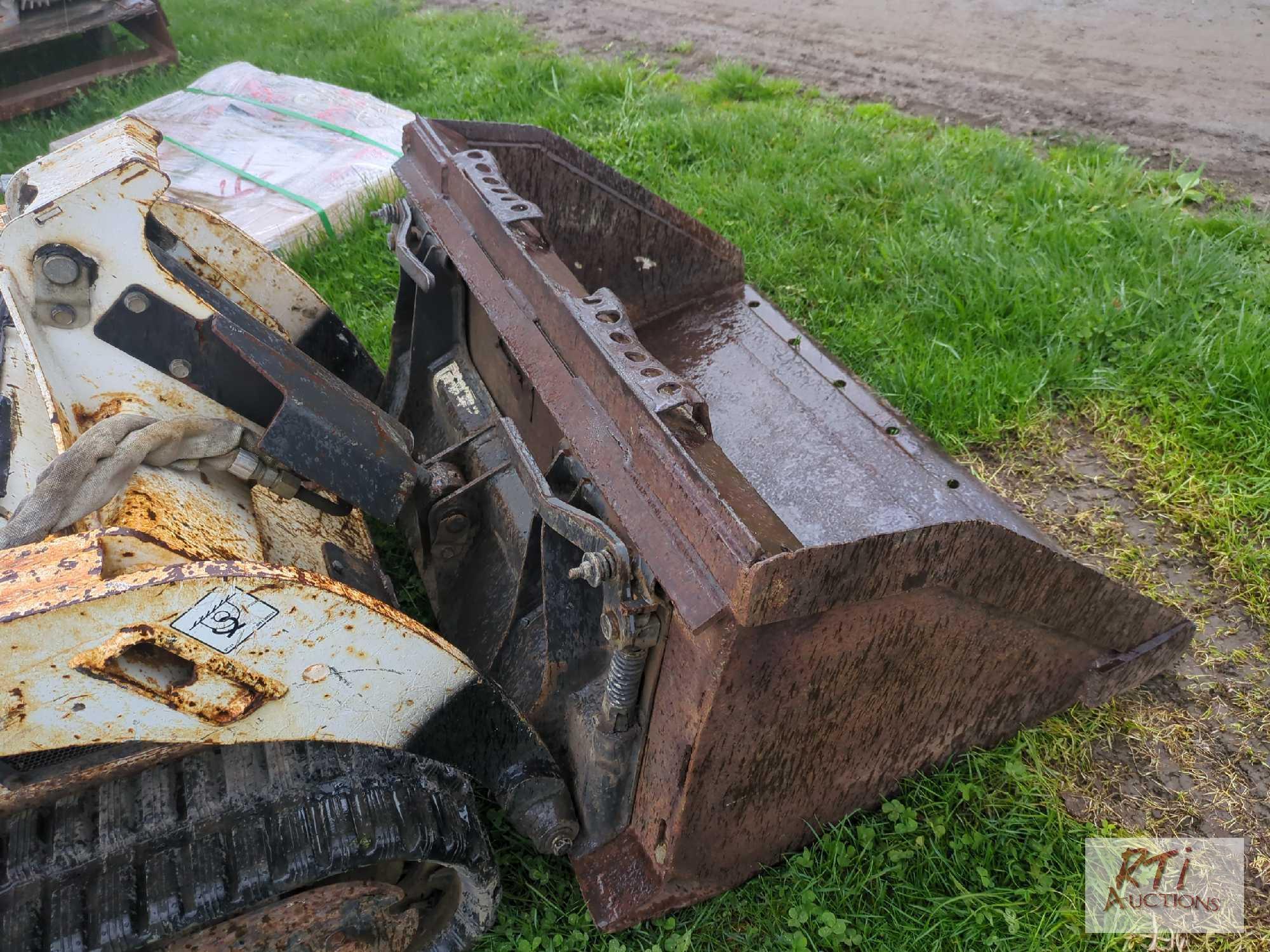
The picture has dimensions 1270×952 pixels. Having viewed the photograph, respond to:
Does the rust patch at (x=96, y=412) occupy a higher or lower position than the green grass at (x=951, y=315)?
higher

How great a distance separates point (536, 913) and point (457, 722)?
562mm

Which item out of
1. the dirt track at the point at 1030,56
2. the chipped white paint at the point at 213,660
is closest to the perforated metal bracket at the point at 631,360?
the chipped white paint at the point at 213,660

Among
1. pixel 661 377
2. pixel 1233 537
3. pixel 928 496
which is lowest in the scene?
pixel 1233 537

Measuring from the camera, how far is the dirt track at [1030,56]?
4.32 metres

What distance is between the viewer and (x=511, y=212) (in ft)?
6.72

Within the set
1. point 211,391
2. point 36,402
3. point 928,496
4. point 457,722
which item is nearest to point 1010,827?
point 928,496

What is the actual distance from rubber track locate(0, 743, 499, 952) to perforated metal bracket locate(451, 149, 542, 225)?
1161mm

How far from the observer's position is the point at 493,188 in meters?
2.15

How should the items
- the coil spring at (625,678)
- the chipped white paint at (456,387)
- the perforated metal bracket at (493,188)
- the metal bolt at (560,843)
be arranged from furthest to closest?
the chipped white paint at (456,387), the perforated metal bracket at (493,188), the metal bolt at (560,843), the coil spring at (625,678)

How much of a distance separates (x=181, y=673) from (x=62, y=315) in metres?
0.78

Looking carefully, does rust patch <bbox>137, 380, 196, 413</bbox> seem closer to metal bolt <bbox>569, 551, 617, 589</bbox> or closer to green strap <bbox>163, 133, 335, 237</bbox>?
metal bolt <bbox>569, 551, 617, 589</bbox>

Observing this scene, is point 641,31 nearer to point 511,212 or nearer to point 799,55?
point 799,55

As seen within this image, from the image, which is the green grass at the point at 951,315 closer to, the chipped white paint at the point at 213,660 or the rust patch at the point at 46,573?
the chipped white paint at the point at 213,660

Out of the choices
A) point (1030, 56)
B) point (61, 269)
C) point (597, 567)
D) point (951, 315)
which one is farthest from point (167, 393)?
point (1030, 56)
